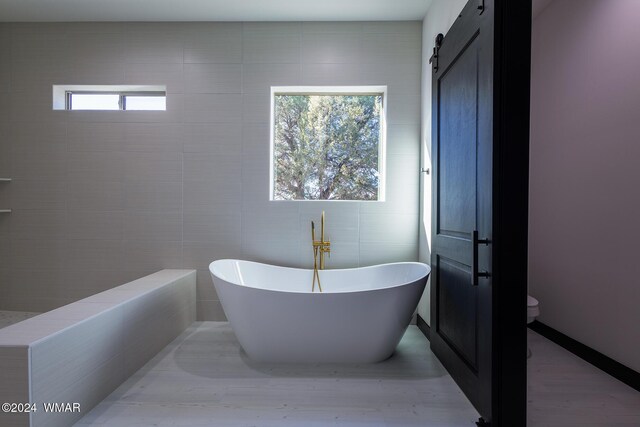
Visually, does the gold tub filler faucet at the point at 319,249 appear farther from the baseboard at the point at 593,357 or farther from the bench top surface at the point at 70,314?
the baseboard at the point at 593,357

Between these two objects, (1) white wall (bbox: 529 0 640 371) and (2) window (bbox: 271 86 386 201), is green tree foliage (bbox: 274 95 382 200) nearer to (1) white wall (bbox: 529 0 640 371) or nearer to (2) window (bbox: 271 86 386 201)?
(2) window (bbox: 271 86 386 201)

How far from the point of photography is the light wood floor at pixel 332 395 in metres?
1.69

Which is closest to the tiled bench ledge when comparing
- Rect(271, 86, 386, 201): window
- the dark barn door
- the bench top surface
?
the bench top surface

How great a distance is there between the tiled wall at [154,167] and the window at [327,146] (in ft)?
0.83

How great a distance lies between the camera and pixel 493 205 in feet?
4.97

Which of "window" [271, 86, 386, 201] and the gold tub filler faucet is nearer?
the gold tub filler faucet

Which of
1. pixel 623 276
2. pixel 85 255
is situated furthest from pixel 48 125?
pixel 623 276

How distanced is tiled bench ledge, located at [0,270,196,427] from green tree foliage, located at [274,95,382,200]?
1525 mm

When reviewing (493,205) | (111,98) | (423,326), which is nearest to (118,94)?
(111,98)

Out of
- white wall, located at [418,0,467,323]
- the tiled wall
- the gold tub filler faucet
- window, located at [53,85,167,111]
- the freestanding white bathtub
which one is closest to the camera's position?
the freestanding white bathtub

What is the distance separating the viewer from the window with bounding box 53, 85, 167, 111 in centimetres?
324

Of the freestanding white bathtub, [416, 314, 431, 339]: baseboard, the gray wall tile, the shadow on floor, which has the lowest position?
the shadow on floor

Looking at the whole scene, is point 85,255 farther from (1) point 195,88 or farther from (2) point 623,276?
(2) point 623,276

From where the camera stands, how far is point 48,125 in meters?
3.15
